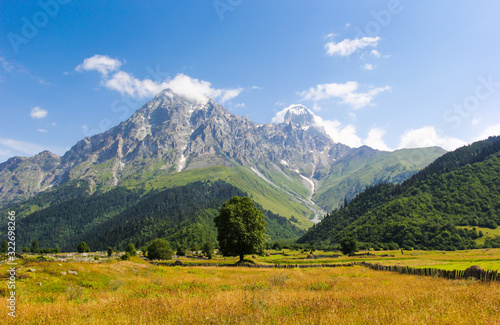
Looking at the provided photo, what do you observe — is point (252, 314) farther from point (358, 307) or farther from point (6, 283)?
point (6, 283)

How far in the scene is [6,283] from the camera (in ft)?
50.0

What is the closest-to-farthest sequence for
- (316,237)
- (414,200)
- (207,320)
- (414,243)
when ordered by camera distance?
1. (207,320)
2. (414,243)
3. (414,200)
4. (316,237)

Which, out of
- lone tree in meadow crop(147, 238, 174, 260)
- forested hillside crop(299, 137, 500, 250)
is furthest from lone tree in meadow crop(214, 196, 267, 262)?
forested hillside crop(299, 137, 500, 250)

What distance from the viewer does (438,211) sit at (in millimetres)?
138375

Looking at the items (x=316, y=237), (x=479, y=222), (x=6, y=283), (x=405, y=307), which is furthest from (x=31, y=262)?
(x=316, y=237)

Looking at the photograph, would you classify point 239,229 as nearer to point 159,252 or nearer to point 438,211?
point 159,252

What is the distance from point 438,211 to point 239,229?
13775 centimetres

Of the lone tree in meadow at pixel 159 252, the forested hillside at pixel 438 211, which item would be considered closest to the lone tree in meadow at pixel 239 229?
the lone tree in meadow at pixel 159 252

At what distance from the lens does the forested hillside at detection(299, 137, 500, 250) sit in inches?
4658

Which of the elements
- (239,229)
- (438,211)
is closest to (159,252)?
(239,229)

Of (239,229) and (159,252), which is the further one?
(159,252)

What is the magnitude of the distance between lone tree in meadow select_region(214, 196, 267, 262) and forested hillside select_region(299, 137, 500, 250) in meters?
96.0

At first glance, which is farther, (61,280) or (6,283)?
(61,280)

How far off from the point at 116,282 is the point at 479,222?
163233 millimetres
